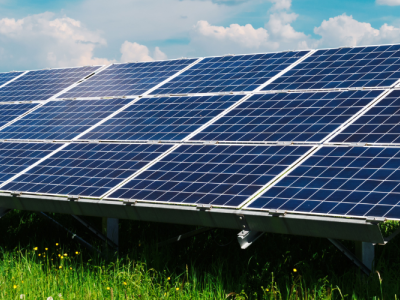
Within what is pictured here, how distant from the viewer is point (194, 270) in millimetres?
9805

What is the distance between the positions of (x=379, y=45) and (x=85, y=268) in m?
10.2

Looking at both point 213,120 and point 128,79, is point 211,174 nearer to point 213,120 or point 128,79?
point 213,120

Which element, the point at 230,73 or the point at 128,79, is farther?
the point at 128,79

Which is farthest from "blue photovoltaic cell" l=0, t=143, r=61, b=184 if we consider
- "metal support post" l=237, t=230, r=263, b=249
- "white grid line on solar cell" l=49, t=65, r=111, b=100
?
"metal support post" l=237, t=230, r=263, b=249

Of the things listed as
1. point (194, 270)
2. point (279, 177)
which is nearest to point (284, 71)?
point (279, 177)

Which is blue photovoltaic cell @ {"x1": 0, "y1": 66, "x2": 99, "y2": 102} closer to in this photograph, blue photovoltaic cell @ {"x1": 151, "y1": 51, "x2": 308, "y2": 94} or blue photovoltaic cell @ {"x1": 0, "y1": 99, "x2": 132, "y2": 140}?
blue photovoltaic cell @ {"x1": 0, "y1": 99, "x2": 132, "y2": 140}

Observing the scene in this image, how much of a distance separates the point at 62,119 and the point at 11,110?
3172 millimetres

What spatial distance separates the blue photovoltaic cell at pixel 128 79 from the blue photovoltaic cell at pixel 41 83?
0.84 meters

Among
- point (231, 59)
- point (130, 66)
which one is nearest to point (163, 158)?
point (231, 59)

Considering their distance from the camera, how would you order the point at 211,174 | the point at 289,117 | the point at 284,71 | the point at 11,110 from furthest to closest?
the point at 11,110 → the point at 284,71 → the point at 289,117 → the point at 211,174

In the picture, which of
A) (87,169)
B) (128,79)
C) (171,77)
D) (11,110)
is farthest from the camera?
(128,79)

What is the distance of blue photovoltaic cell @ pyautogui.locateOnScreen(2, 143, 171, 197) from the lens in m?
10.2

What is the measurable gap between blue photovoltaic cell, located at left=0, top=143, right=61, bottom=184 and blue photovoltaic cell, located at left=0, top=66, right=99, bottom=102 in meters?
4.16

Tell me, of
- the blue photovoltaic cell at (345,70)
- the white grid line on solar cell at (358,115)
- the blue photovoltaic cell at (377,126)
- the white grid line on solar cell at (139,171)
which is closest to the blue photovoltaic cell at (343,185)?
the blue photovoltaic cell at (377,126)
